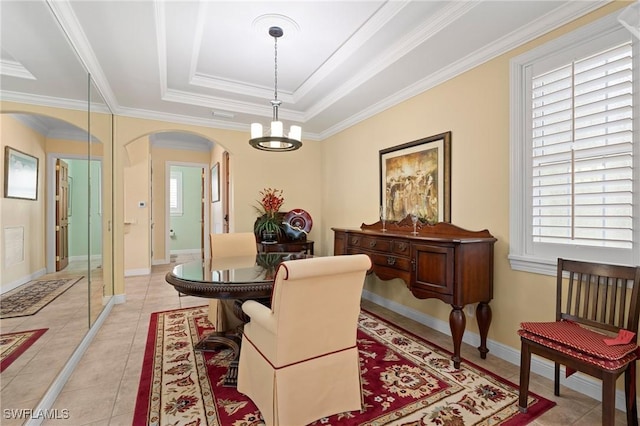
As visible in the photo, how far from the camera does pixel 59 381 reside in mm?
2008

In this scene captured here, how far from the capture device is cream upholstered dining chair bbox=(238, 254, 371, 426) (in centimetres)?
147

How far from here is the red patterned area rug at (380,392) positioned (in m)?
1.72

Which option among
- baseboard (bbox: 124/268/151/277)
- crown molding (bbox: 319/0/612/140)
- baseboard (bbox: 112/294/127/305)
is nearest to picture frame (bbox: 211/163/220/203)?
baseboard (bbox: 124/268/151/277)

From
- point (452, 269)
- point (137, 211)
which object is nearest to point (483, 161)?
point (452, 269)

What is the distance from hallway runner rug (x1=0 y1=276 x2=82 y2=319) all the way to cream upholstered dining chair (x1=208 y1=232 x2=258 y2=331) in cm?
119

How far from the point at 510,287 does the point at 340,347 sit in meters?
1.59

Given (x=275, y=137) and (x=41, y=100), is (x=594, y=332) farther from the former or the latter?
(x=41, y=100)

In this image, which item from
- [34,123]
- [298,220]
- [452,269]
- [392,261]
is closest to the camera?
[34,123]

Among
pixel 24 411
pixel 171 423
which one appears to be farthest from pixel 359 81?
pixel 24 411

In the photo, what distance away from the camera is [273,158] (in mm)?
4816

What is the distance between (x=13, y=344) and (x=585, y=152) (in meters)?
3.69

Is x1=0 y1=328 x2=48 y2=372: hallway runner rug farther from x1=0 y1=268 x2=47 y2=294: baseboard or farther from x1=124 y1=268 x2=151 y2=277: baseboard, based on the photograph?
x1=124 y1=268 x2=151 y2=277: baseboard

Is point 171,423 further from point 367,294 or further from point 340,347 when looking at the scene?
point 367,294

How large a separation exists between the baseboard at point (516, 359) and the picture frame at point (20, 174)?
3.45 meters
